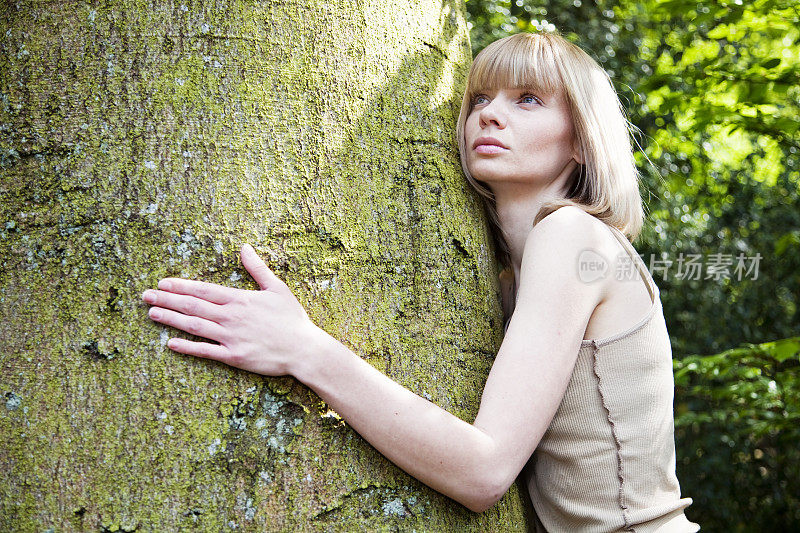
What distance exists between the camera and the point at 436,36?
74.6 inches

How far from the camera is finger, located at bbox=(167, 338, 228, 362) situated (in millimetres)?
1383

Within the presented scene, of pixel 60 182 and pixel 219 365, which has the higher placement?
pixel 60 182

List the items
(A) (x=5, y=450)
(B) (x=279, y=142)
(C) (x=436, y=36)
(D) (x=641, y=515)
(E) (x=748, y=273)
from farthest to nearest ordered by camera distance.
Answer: (E) (x=748, y=273) → (C) (x=436, y=36) → (D) (x=641, y=515) → (B) (x=279, y=142) → (A) (x=5, y=450)

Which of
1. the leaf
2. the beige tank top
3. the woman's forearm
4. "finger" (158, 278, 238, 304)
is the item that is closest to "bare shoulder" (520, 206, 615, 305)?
the beige tank top

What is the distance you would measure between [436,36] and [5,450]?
1461mm

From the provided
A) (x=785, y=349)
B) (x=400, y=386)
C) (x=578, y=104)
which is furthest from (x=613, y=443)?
(x=785, y=349)

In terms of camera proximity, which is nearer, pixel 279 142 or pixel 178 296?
pixel 178 296

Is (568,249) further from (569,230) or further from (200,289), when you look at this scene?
(200,289)

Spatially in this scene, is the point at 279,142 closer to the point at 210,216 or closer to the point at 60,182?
the point at 210,216

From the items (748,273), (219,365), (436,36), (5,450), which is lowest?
(748,273)

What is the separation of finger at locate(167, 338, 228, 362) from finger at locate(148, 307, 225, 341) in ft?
0.07

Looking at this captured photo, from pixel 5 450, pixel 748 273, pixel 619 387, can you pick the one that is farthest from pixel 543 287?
pixel 748 273

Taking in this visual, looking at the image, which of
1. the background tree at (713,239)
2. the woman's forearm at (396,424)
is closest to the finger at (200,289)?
the woman's forearm at (396,424)

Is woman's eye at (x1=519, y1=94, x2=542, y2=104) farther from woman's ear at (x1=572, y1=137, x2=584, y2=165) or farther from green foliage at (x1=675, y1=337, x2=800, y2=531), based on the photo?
green foliage at (x1=675, y1=337, x2=800, y2=531)
